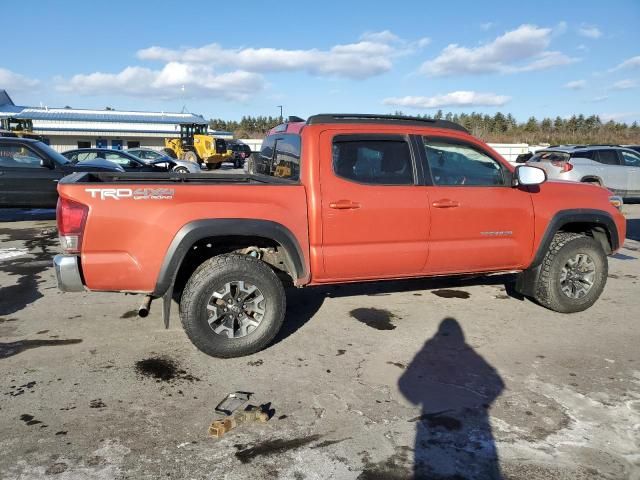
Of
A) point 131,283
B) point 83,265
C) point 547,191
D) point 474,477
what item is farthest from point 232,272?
point 547,191

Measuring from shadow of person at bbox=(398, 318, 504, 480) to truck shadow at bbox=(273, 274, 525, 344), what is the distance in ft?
4.41

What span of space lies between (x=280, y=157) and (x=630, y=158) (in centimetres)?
1368

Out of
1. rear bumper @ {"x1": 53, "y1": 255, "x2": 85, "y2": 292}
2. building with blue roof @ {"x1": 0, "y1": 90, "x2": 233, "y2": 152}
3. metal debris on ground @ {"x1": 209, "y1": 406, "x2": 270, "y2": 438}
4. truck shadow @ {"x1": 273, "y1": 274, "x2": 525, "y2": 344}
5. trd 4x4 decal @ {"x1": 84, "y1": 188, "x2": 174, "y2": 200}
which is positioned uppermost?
building with blue roof @ {"x1": 0, "y1": 90, "x2": 233, "y2": 152}

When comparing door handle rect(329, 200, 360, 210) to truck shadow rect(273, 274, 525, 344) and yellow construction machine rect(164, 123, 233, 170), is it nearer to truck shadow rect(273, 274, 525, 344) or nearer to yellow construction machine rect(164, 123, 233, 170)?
truck shadow rect(273, 274, 525, 344)

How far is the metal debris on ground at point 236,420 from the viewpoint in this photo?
296 centimetres

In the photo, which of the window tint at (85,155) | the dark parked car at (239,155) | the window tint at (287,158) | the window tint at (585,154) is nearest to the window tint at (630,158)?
the window tint at (585,154)

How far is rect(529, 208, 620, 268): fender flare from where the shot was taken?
5.00 metres

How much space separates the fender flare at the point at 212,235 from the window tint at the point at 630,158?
45.8ft

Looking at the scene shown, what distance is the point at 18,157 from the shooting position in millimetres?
10188

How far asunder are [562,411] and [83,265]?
3549 mm

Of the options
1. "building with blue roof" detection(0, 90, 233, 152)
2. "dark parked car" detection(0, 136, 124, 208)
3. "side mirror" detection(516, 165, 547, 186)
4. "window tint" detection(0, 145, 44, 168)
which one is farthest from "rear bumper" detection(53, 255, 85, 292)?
"building with blue roof" detection(0, 90, 233, 152)

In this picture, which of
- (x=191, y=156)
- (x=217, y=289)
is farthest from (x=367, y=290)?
(x=191, y=156)

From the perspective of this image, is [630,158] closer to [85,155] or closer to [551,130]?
[85,155]

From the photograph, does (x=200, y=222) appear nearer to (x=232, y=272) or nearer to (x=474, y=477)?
(x=232, y=272)
